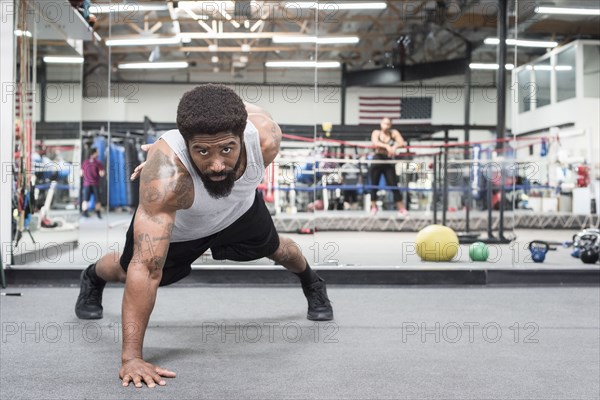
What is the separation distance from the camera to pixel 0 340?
2.60 metres

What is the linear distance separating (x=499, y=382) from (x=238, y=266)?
8.00ft

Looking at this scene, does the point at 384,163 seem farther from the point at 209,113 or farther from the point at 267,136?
the point at 209,113

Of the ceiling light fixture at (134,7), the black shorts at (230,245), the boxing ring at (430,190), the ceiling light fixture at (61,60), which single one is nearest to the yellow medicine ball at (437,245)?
the boxing ring at (430,190)

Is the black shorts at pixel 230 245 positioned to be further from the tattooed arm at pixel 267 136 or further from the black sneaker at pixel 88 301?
the black sneaker at pixel 88 301

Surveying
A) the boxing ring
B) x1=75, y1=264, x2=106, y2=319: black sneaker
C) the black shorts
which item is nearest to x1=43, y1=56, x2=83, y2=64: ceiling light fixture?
the boxing ring

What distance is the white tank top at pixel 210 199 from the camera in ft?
7.13

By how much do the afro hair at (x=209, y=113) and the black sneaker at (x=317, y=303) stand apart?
124cm

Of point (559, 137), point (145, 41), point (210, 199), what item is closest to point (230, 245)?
point (210, 199)

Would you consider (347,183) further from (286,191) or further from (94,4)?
(94,4)

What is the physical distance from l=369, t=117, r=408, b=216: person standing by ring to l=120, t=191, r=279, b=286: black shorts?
616 centimetres

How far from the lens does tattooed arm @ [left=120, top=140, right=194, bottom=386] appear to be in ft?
6.84

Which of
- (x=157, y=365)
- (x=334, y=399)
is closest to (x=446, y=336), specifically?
(x=334, y=399)

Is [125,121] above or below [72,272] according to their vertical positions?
above

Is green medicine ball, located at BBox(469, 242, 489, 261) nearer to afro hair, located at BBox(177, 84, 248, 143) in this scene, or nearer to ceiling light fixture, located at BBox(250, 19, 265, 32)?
ceiling light fixture, located at BBox(250, 19, 265, 32)
